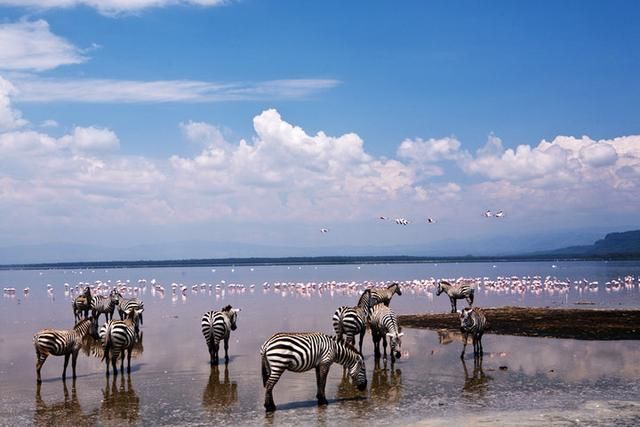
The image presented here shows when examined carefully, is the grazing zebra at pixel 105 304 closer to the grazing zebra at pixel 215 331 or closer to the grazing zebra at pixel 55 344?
the grazing zebra at pixel 215 331

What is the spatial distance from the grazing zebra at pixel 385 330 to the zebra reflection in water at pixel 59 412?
340 inches

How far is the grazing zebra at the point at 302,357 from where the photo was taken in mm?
15727

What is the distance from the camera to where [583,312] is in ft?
115

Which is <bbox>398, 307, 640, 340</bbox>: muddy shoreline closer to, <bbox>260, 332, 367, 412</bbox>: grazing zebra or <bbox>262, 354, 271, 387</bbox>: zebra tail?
<bbox>260, 332, 367, 412</bbox>: grazing zebra

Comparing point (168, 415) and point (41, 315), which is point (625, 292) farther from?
point (168, 415)

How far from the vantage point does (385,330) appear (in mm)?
21734

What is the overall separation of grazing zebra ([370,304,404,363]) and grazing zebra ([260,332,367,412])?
4.14 meters

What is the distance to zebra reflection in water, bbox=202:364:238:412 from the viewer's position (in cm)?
1638

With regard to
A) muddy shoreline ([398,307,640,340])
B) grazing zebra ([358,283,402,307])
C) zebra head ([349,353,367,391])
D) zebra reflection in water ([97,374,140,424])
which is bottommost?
zebra reflection in water ([97,374,140,424])

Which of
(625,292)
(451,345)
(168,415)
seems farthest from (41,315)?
(625,292)

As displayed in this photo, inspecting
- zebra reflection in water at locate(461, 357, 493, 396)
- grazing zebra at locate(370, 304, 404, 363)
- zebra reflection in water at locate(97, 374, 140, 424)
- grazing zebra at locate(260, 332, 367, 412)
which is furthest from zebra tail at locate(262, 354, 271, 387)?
grazing zebra at locate(370, 304, 404, 363)

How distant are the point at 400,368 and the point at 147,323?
18206mm

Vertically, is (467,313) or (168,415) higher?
(467,313)

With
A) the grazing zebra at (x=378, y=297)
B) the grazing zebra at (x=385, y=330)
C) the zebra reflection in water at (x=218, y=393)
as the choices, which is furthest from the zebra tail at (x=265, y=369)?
the grazing zebra at (x=378, y=297)
